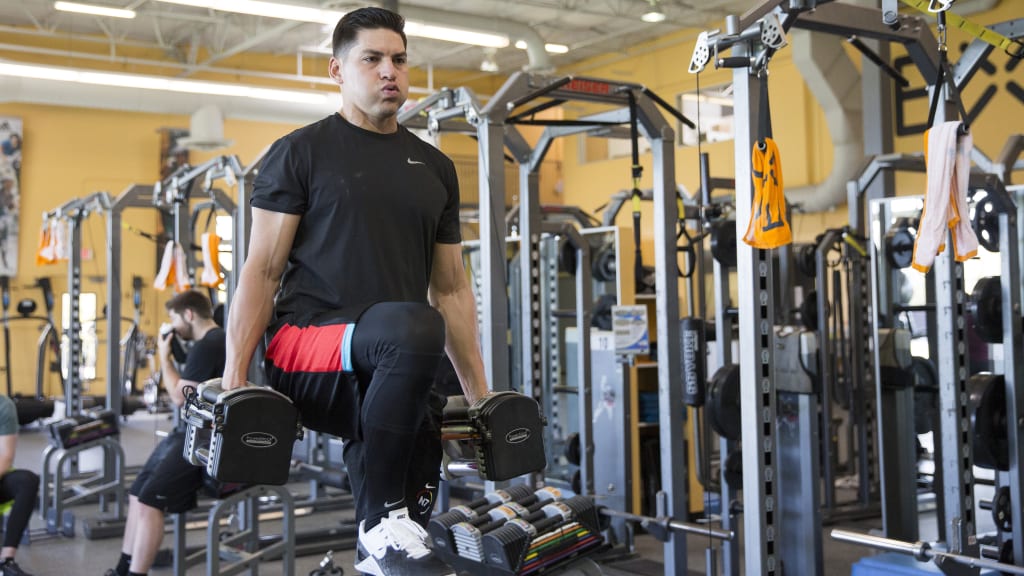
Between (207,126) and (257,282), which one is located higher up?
(207,126)

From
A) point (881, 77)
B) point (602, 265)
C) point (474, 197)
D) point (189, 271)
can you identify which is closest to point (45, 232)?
point (189, 271)

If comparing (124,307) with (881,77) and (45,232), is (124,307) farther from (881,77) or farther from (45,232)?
(881,77)

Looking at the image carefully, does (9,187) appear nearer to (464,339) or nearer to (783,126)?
(783,126)

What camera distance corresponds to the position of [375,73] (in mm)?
2016

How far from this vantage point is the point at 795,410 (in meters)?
4.41

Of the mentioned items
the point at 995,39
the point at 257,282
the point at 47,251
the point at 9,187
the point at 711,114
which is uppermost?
the point at 711,114

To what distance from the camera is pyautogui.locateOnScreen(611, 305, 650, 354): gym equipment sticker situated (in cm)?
491

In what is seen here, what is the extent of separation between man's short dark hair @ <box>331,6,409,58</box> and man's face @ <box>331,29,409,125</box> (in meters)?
0.01

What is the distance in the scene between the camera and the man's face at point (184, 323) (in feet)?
16.4

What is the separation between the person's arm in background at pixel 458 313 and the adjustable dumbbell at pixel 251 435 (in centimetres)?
48

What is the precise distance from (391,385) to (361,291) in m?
0.23

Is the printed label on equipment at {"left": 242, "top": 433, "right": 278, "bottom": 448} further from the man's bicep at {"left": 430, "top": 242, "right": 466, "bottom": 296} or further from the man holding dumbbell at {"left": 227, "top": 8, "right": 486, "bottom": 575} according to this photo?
the man's bicep at {"left": 430, "top": 242, "right": 466, "bottom": 296}

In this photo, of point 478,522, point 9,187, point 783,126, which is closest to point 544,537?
point 478,522

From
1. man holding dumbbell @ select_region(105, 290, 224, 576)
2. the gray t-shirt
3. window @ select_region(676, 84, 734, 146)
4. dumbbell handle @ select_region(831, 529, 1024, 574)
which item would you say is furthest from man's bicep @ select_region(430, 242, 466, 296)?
A: window @ select_region(676, 84, 734, 146)
